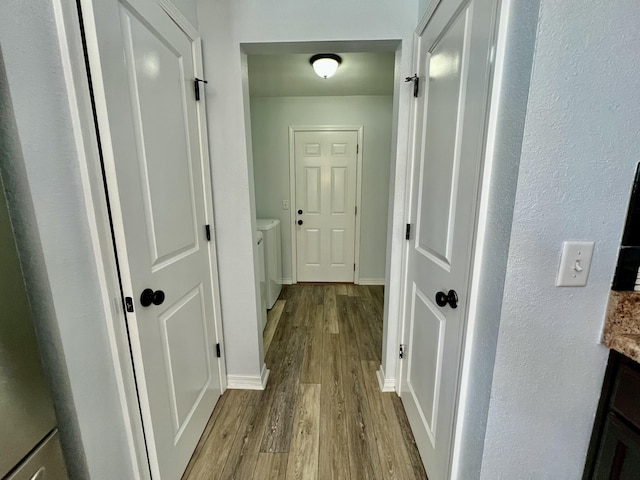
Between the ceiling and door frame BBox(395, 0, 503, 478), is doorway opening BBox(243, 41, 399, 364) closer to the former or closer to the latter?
the ceiling

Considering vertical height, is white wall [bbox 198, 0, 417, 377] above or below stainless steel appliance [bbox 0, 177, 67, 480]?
above

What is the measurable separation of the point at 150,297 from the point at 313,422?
1.14m

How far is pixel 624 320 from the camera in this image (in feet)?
2.19

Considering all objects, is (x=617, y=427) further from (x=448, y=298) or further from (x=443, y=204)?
(x=443, y=204)

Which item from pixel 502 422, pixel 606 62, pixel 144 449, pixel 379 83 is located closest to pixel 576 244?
pixel 606 62

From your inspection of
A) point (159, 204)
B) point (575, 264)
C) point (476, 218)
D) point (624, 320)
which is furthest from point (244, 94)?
point (624, 320)

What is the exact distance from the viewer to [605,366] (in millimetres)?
727

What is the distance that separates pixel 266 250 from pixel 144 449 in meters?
1.81

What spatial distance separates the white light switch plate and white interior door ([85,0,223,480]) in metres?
1.29

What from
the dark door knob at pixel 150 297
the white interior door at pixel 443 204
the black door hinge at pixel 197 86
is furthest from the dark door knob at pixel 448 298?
the black door hinge at pixel 197 86

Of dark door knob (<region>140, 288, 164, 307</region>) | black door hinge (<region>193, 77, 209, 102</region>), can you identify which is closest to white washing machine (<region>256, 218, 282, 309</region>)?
black door hinge (<region>193, 77, 209, 102</region>)

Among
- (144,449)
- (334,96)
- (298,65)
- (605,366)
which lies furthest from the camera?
(334,96)

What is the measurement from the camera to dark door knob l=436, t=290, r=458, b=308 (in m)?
0.94

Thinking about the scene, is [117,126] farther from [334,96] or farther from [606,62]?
[334,96]
